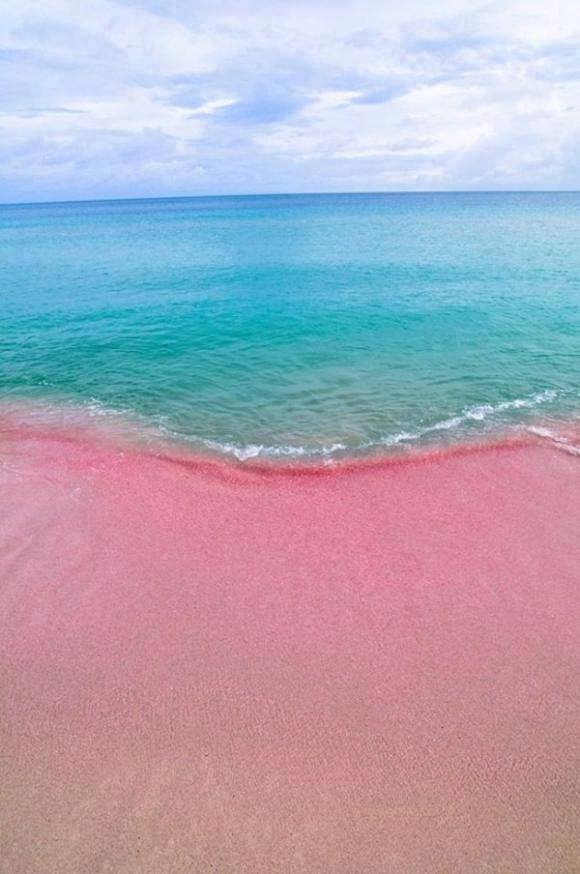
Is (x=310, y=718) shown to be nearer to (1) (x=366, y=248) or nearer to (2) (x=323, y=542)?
(2) (x=323, y=542)

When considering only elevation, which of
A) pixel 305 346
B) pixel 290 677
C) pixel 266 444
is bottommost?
pixel 290 677

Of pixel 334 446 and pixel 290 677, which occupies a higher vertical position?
pixel 334 446

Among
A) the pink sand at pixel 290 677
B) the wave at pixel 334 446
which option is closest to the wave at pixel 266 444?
the wave at pixel 334 446

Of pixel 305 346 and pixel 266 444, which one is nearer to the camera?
pixel 266 444

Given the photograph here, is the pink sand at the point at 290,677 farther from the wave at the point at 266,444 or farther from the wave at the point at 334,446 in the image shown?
the wave at the point at 266,444

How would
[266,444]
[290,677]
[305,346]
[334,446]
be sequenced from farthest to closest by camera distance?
[305,346] < [266,444] < [334,446] < [290,677]

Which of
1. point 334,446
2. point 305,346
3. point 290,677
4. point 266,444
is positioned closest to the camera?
point 290,677

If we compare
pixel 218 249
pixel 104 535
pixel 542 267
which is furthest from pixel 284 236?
pixel 104 535

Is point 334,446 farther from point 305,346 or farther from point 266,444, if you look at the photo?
point 305,346

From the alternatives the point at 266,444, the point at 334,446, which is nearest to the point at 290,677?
the point at 334,446
